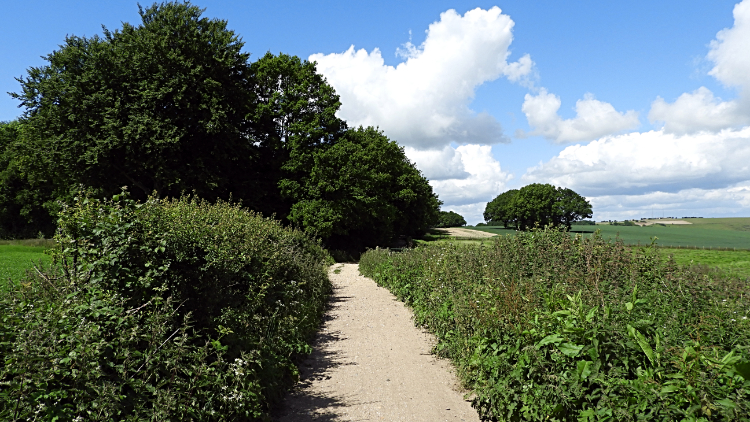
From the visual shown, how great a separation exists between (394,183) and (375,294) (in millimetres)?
30952

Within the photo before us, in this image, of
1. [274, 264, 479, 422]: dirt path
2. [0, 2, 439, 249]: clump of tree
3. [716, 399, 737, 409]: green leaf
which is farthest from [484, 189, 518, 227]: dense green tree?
[716, 399, 737, 409]: green leaf

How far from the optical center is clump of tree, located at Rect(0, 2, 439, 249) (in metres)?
24.2

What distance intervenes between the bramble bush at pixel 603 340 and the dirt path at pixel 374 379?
40 cm

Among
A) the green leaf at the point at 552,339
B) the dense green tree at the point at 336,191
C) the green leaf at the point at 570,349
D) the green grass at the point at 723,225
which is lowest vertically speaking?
the green leaf at the point at 570,349

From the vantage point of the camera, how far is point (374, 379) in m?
6.80

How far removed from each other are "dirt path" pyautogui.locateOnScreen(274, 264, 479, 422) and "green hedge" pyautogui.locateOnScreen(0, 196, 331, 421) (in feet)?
2.04

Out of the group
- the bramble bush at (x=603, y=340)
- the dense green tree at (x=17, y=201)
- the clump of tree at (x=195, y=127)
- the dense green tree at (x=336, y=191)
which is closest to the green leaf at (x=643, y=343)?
the bramble bush at (x=603, y=340)

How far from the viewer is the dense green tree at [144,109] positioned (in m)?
23.9

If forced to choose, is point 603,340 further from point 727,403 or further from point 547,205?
point 547,205

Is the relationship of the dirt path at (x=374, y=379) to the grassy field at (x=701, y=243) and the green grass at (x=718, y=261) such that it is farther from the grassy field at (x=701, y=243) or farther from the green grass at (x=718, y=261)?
the green grass at (x=718, y=261)

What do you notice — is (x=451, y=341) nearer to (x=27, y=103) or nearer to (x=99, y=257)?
(x=99, y=257)

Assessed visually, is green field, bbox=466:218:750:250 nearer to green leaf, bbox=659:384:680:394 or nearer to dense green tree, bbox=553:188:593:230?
green leaf, bbox=659:384:680:394

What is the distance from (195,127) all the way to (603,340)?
25262 mm

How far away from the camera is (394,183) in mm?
45719
